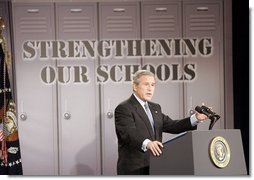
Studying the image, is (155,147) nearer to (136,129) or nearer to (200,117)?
(136,129)

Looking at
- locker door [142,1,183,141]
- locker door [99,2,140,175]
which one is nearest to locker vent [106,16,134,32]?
locker door [99,2,140,175]

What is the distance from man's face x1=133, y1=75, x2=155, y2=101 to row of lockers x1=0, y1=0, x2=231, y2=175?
52mm

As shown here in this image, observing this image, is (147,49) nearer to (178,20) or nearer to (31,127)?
(178,20)

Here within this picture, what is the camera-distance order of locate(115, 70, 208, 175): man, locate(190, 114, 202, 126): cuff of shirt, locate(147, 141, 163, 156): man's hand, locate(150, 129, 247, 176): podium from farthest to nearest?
locate(190, 114, 202, 126): cuff of shirt
locate(115, 70, 208, 175): man
locate(147, 141, 163, 156): man's hand
locate(150, 129, 247, 176): podium

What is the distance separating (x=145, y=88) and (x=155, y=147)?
1.68ft

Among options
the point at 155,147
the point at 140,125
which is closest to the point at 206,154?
the point at 155,147

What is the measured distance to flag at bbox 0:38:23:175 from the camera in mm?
3422

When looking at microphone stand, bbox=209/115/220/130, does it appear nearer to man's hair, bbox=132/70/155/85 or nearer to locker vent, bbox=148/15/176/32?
man's hair, bbox=132/70/155/85

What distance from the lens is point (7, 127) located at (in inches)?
135

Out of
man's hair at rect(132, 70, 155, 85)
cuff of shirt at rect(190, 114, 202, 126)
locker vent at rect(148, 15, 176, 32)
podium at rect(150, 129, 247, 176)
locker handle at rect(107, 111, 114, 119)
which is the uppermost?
locker vent at rect(148, 15, 176, 32)

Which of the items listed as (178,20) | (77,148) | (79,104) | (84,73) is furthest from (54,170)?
(178,20)

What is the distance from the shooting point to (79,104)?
3455 millimetres

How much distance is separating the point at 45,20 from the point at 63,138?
977 mm

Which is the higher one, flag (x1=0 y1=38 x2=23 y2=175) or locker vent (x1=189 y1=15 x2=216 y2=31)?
locker vent (x1=189 y1=15 x2=216 y2=31)
